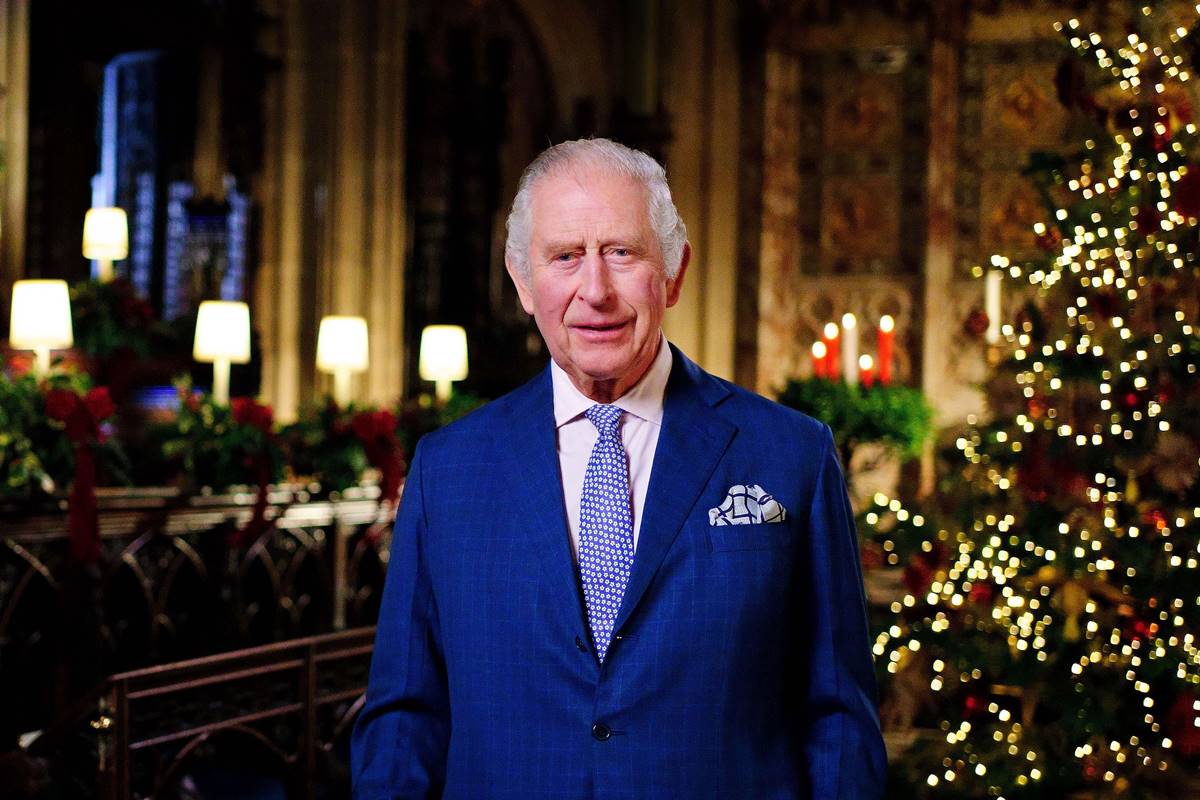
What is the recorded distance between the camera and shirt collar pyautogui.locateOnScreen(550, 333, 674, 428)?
73.5 inches

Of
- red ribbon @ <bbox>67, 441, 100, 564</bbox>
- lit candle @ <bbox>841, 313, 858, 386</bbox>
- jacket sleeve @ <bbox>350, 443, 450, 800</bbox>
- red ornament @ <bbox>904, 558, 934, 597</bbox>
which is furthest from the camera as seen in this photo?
lit candle @ <bbox>841, 313, 858, 386</bbox>

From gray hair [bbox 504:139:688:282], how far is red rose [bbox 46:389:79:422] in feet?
9.96

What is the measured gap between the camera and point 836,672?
1777 millimetres

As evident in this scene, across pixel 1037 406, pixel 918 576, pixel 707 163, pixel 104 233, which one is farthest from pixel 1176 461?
pixel 707 163

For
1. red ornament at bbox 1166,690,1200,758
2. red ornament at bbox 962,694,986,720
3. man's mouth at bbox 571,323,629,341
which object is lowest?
red ornament at bbox 962,694,986,720

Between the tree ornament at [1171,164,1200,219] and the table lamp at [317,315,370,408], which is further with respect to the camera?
→ the table lamp at [317,315,370,408]

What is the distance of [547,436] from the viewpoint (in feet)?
6.11

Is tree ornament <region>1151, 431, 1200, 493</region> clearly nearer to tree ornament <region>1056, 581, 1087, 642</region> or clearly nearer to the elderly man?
tree ornament <region>1056, 581, 1087, 642</region>

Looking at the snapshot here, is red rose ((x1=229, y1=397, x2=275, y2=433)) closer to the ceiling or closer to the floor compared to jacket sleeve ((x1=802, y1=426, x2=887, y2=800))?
closer to the ceiling

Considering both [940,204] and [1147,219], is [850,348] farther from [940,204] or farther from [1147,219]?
[940,204]

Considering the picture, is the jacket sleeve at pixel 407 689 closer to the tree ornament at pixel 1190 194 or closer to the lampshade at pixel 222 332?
the tree ornament at pixel 1190 194

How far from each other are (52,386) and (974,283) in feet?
23.5

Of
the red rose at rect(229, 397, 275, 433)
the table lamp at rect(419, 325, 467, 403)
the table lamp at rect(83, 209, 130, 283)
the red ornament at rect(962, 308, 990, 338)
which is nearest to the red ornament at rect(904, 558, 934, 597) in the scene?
the red ornament at rect(962, 308, 990, 338)

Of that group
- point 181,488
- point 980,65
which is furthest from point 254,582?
point 980,65
